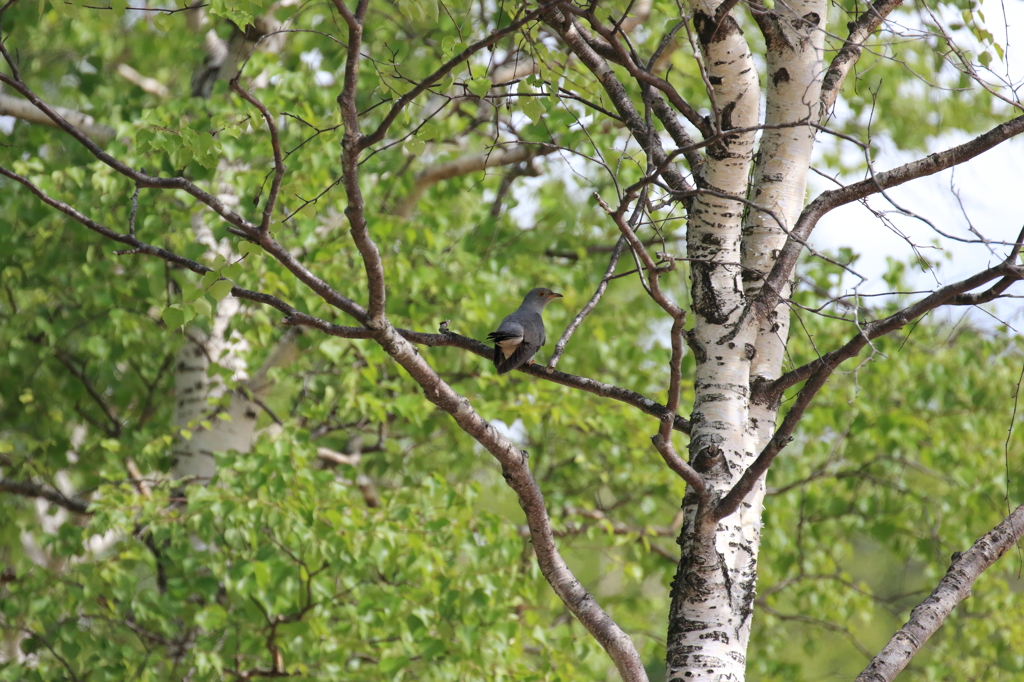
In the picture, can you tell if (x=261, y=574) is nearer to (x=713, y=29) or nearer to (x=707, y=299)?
(x=707, y=299)

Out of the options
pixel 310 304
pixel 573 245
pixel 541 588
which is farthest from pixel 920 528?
pixel 310 304

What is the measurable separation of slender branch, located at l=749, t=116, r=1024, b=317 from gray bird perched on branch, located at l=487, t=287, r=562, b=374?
89cm

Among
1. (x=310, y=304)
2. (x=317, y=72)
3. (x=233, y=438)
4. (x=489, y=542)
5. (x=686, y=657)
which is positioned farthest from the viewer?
(x=317, y=72)

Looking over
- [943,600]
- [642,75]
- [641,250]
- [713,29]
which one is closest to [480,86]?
[713,29]

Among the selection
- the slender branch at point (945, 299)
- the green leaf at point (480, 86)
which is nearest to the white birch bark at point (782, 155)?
the slender branch at point (945, 299)

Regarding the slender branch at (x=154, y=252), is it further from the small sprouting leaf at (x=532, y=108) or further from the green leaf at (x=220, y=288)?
the small sprouting leaf at (x=532, y=108)

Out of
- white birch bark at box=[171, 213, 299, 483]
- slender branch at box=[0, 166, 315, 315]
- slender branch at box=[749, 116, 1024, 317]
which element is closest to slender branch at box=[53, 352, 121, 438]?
white birch bark at box=[171, 213, 299, 483]

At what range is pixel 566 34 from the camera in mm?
2713

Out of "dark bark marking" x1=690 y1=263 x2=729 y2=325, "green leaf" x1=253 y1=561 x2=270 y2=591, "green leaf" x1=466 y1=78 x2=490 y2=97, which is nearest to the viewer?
"dark bark marking" x1=690 y1=263 x2=729 y2=325

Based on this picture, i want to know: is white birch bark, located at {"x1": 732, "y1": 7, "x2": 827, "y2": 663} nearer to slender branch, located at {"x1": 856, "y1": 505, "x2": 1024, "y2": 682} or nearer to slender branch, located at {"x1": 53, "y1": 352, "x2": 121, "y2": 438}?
slender branch, located at {"x1": 856, "y1": 505, "x2": 1024, "y2": 682}

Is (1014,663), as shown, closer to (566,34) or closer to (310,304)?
(310,304)

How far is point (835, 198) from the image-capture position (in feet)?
8.77

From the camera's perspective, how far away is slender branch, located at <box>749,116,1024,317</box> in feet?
8.23

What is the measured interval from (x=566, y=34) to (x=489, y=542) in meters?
2.82
